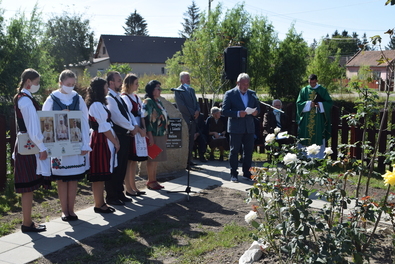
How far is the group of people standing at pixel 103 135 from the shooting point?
520 centimetres

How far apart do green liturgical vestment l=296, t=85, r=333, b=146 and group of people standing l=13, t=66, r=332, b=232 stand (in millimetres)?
1776

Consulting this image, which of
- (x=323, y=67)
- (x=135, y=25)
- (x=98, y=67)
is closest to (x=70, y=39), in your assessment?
(x=98, y=67)

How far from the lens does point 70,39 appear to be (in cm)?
5047

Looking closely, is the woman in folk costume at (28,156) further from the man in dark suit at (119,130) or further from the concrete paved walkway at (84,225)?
the man in dark suit at (119,130)

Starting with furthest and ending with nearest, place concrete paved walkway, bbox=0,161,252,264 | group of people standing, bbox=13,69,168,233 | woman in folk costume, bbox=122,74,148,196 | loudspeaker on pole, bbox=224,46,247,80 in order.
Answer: loudspeaker on pole, bbox=224,46,247,80
woman in folk costume, bbox=122,74,148,196
group of people standing, bbox=13,69,168,233
concrete paved walkway, bbox=0,161,252,264

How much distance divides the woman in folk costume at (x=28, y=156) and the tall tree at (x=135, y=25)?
88113mm

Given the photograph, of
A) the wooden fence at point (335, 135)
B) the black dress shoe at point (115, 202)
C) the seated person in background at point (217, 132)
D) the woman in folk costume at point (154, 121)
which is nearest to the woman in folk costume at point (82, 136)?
the black dress shoe at point (115, 202)

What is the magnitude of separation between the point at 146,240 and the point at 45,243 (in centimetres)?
116

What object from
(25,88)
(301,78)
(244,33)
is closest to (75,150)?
(25,88)

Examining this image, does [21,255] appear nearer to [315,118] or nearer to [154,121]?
[154,121]

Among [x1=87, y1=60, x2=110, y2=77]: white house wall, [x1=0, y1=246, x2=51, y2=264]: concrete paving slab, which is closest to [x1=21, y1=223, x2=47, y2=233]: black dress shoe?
[x1=0, y1=246, x2=51, y2=264]: concrete paving slab

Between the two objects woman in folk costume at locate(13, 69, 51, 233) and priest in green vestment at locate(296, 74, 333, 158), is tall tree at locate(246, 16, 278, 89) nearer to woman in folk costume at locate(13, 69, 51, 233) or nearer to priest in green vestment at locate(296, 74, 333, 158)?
priest in green vestment at locate(296, 74, 333, 158)

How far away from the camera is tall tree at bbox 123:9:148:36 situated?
90188 mm

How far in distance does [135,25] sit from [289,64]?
231ft
